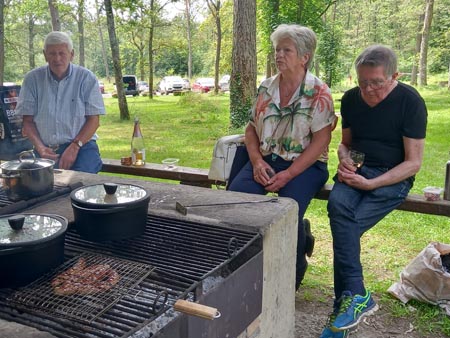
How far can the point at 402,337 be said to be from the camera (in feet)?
8.81

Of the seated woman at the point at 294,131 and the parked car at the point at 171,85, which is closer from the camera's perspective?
the seated woman at the point at 294,131

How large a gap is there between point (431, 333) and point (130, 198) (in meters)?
1.98

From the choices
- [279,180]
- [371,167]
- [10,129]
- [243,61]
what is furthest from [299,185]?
[243,61]

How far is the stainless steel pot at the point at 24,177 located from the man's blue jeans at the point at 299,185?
1.22 m

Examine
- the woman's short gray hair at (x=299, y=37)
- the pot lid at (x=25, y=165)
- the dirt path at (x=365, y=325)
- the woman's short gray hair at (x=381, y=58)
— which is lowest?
the dirt path at (x=365, y=325)

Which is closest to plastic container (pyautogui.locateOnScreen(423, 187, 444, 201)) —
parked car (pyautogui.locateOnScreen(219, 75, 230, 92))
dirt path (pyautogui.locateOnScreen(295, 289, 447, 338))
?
dirt path (pyautogui.locateOnScreen(295, 289, 447, 338))

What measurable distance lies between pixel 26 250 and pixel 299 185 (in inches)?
70.0

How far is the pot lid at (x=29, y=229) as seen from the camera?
1.54 m

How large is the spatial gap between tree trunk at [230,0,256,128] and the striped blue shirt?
439 cm

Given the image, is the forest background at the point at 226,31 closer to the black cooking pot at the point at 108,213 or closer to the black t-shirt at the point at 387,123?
the black t-shirt at the point at 387,123

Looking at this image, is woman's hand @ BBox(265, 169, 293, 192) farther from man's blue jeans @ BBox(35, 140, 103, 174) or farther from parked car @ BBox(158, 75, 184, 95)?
parked car @ BBox(158, 75, 184, 95)

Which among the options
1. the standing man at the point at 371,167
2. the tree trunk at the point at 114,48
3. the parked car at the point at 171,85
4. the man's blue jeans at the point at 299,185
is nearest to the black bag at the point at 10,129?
the man's blue jeans at the point at 299,185

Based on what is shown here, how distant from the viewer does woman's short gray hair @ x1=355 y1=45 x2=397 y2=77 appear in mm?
2600

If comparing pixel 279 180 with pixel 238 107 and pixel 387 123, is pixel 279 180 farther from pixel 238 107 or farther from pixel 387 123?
pixel 238 107
